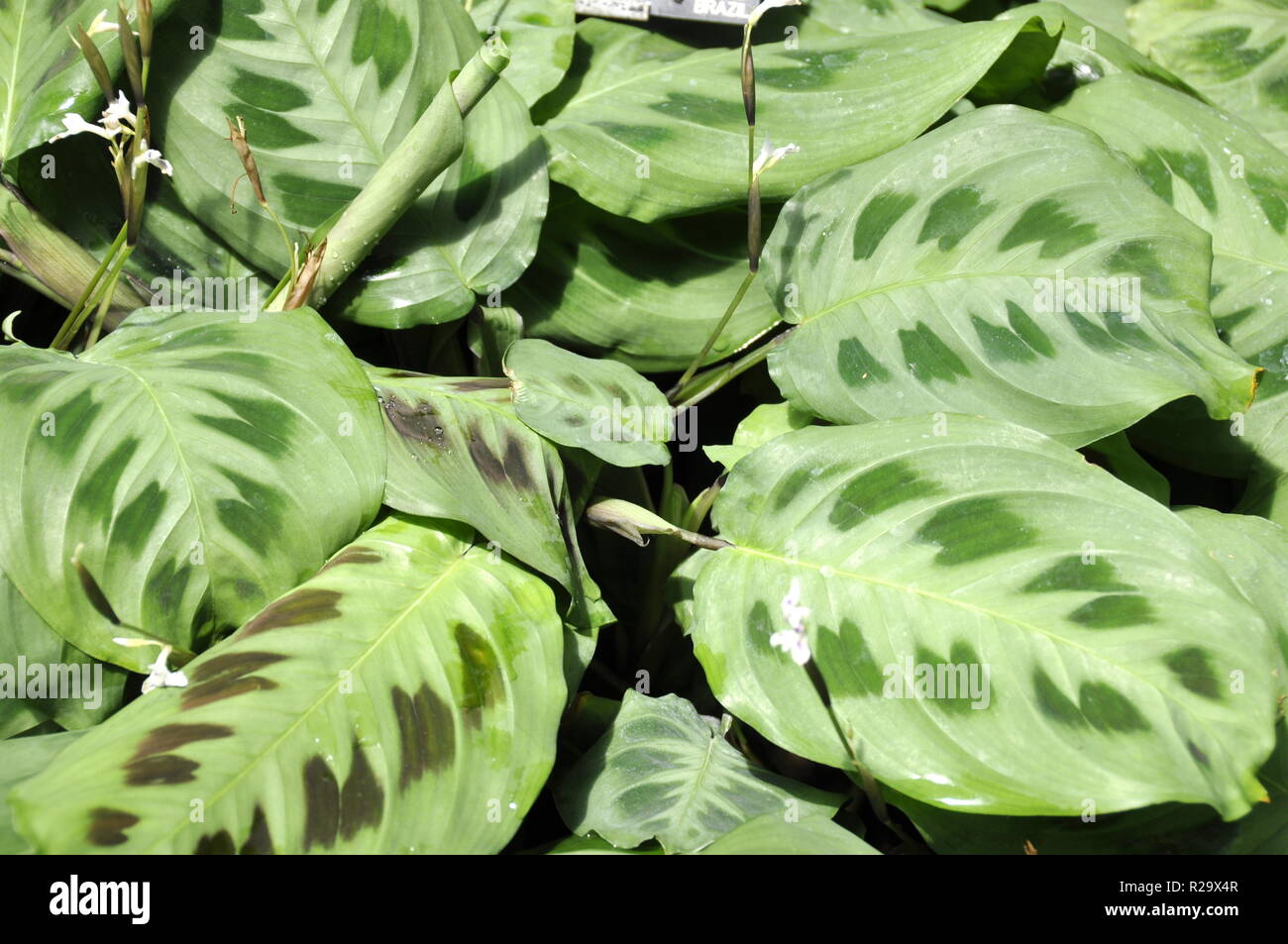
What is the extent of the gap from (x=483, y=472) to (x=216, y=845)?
1.46ft

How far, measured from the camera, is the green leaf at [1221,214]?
1.33 metres

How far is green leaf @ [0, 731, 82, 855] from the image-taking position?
3.20 ft

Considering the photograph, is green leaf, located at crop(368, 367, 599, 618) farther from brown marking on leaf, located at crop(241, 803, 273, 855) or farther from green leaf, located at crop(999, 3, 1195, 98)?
green leaf, located at crop(999, 3, 1195, 98)

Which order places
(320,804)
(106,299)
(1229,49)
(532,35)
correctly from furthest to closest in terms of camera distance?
(1229,49) → (532,35) → (106,299) → (320,804)

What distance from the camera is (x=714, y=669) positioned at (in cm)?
107

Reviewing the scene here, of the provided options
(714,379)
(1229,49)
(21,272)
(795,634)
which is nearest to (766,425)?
(714,379)

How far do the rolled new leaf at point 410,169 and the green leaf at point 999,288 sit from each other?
0.41 meters

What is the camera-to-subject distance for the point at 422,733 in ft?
3.18

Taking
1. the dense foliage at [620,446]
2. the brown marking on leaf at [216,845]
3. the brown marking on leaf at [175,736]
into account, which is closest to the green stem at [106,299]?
the dense foliage at [620,446]

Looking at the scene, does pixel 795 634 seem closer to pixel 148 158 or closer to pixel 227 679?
pixel 227 679

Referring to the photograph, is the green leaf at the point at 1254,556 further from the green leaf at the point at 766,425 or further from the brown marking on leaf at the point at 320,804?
the brown marking on leaf at the point at 320,804

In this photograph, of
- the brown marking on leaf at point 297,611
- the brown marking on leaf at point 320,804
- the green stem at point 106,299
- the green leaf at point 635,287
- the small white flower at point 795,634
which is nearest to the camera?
the small white flower at point 795,634

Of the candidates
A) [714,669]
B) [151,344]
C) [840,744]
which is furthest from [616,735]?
[151,344]
